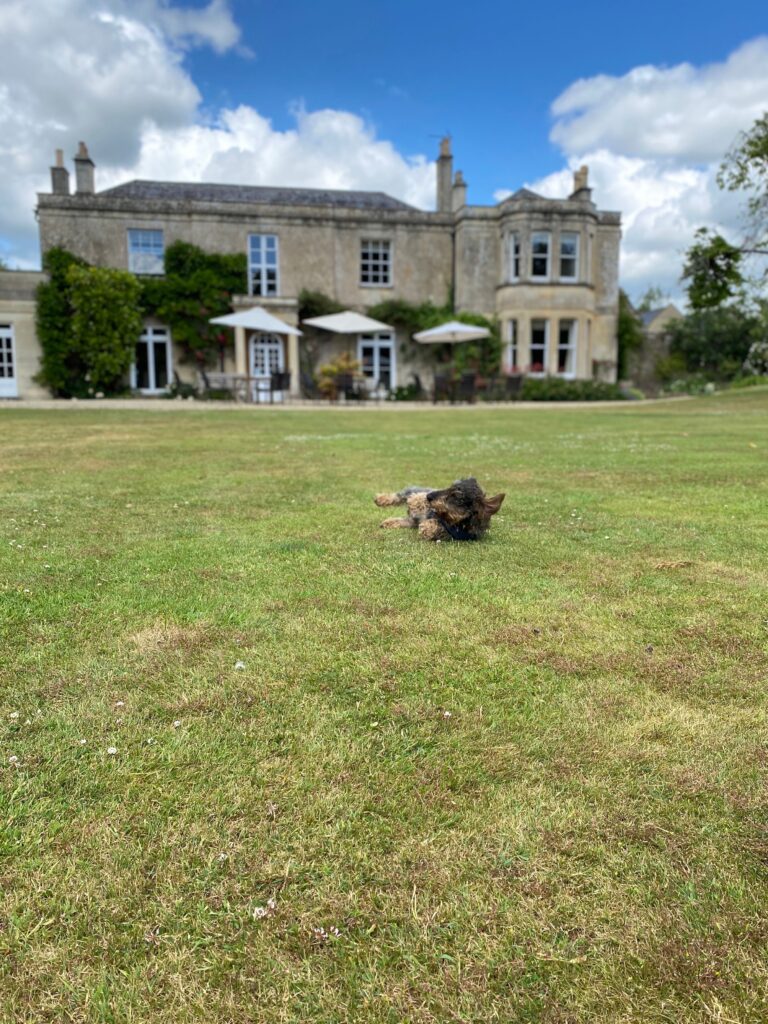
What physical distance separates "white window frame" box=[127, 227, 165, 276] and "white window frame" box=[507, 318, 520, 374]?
13.9 metres

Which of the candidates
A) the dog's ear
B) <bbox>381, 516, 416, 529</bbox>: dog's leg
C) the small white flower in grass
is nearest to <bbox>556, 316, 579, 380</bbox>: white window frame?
<bbox>381, 516, 416, 529</bbox>: dog's leg

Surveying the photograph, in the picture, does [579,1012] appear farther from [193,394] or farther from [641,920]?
[193,394]

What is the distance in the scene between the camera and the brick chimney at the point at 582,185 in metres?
28.2

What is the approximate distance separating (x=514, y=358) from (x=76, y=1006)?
27861 millimetres

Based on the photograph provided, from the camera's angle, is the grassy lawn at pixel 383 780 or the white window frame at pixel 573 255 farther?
the white window frame at pixel 573 255

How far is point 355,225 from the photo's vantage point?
27297mm

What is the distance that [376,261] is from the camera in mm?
27969

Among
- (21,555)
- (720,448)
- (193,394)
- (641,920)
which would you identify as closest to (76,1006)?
(641,920)

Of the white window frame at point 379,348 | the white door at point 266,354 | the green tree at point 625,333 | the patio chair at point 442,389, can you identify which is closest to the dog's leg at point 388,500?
the patio chair at point 442,389

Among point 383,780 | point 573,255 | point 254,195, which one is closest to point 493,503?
point 383,780

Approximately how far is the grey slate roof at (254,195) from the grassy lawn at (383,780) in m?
26.3

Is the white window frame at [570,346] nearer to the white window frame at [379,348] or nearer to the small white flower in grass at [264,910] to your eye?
the white window frame at [379,348]

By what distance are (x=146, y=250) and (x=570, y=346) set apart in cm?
1735

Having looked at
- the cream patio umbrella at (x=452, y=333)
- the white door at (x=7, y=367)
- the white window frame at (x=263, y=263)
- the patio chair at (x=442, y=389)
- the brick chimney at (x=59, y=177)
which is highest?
the brick chimney at (x=59, y=177)
